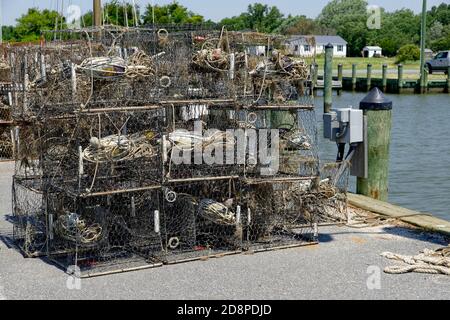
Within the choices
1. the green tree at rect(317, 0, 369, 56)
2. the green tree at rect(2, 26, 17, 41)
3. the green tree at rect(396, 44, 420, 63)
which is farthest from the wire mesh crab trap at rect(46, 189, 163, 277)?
the green tree at rect(317, 0, 369, 56)

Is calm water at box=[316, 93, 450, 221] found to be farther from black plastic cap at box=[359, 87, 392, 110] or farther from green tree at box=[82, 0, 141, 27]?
green tree at box=[82, 0, 141, 27]

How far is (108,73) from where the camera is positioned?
7391 mm

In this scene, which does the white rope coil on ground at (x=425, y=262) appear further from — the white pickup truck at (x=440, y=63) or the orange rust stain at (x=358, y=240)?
the white pickup truck at (x=440, y=63)

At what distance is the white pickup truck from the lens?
170ft

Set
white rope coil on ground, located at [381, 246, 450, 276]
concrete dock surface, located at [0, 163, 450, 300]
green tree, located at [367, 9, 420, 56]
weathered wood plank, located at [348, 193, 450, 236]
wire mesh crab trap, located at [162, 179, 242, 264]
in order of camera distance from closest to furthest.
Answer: concrete dock surface, located at [0, 163, 450, 300], white rope coil on ground, located at [381, 246, 450, 276], wire mesh crab trap, located at [162, 179, 242, 264], weathered wood plank, located at [348, 193, 450, 236], green tree, located at [367, 9, 420, 56]

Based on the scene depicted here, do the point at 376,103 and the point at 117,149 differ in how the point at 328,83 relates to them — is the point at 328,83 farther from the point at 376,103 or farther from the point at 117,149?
the point at 117,149

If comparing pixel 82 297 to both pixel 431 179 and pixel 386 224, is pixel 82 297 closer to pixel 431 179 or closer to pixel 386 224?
pixel 386 224

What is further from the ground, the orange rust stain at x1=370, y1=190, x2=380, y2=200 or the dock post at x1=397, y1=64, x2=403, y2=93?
the dock post at x1=397, y1=64, x2=403, y2=93

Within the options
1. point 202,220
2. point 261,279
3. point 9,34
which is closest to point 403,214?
point 202,220

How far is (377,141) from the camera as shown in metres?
10.8

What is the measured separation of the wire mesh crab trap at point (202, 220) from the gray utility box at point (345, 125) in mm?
2192

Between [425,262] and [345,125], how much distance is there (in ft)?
8.91

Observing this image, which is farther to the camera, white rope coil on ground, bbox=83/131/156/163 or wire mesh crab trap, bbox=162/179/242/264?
wire mesh crab trap, bbox=162/179/242/264

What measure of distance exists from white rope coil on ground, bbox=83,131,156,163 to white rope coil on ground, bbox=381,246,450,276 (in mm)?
2496
